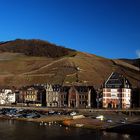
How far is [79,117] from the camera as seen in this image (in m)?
132

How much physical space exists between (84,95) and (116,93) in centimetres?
1620

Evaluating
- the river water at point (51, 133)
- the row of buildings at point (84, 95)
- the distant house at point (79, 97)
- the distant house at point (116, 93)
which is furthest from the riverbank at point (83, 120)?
the distant house at point (79, 97)

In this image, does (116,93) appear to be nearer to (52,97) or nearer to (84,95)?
(84,95)

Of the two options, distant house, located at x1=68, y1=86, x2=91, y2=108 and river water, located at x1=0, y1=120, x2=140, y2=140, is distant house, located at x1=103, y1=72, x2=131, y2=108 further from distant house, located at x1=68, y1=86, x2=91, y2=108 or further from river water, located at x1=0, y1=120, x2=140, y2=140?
river water, located at x1=0, y1=120, x2=140, y2=140

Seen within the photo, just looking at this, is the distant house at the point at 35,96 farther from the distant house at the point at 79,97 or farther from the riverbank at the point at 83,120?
the riverbank at the point at 83,120

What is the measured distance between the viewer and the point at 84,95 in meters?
179

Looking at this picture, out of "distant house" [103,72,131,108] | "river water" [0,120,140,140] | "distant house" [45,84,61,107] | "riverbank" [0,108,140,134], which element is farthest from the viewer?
"distant house" [45,84,61,107]

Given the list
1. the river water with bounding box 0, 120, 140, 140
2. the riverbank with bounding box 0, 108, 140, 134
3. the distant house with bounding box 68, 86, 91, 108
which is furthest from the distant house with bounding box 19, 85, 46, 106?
the river water with bounding box 0, 120, 140, 140

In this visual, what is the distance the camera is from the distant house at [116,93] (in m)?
167

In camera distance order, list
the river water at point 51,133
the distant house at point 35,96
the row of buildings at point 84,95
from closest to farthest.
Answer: the river water at point 51,133, the row of buildings at point 84,95, the distant house at point 35,96

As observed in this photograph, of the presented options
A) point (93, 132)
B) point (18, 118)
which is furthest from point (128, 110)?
point (93, 132)

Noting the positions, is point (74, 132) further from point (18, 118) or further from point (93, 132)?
point (18, 118)

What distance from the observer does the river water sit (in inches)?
3696

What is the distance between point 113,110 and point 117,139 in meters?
59.3
